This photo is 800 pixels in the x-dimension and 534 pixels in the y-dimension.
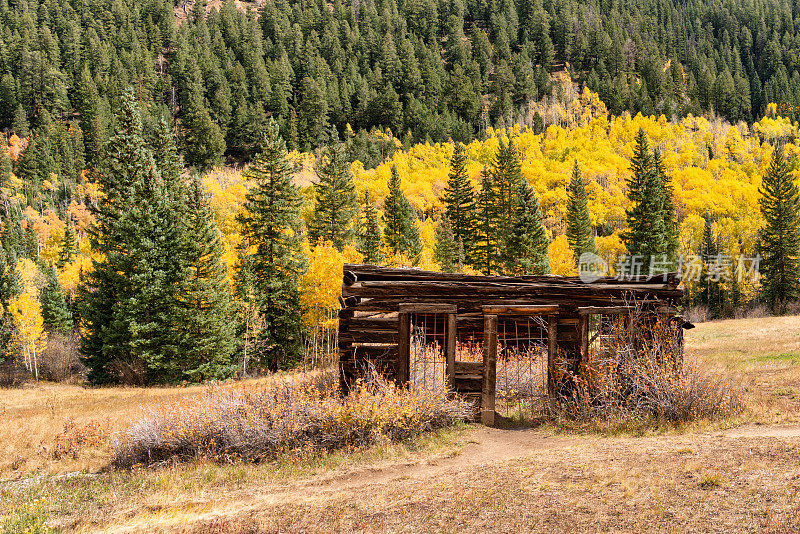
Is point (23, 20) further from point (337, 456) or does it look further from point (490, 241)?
point (337, 456)

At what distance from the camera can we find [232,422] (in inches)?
460

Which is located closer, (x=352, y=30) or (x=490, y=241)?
(x=490, y=241)

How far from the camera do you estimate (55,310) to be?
57062mm

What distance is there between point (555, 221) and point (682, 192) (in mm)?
22192

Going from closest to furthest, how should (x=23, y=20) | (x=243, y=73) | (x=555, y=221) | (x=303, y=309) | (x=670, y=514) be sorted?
(x=670, y=514) → (x=303, y=309) → (x=555, y=221) → (x=243, y=73) → (x=23, y=20)

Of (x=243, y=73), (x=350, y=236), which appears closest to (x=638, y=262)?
(x=350, y=236)

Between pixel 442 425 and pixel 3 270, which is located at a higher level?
pixel 3 270

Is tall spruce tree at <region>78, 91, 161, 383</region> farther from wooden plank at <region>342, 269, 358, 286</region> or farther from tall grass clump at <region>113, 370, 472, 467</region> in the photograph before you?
wooden plank at <region>342, 269, 358, 286</region>

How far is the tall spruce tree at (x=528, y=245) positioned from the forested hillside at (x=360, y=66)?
7202 cm

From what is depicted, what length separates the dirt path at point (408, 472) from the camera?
8.41 m

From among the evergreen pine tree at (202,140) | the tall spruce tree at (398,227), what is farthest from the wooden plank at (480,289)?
the evergreen pine tree at (202,140)

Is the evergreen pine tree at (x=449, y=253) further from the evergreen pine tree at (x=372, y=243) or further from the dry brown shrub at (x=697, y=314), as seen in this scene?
the dry brown shrub at (x=697, y=314)

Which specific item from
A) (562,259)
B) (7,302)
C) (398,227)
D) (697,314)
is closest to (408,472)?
(562,259)

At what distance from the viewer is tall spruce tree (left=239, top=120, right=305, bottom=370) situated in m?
35.6
